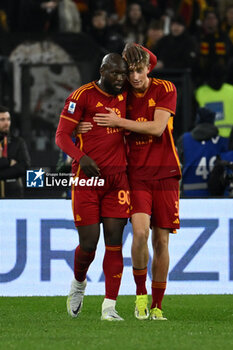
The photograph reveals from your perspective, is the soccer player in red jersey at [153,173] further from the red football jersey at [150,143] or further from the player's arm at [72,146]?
the player's arm at [72,146]

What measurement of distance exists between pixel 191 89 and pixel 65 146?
664cm

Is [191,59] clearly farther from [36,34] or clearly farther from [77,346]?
[77,346]

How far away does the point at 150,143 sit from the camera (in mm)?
8430

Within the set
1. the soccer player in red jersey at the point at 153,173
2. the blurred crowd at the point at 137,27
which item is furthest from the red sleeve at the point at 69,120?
the blurred crowd at the point at 137,27

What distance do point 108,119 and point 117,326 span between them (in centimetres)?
163

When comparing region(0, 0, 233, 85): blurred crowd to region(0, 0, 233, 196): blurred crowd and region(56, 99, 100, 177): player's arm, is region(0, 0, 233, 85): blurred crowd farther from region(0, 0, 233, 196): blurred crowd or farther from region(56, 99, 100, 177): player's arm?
region(56, 99, 100, 177): player's arm

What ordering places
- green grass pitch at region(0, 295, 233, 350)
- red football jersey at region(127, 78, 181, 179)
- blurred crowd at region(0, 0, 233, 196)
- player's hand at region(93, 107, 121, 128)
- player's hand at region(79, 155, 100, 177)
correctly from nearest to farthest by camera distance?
green grass pitch at region(0, 295, 233, 350) < player's hand at region(79, 155, 100, 177) < player's hand at region(93, 107, 121, 128) < red football jersey at region(127, 78, 181, 179) < blurred crowd at region(0, 0, 233, 196)

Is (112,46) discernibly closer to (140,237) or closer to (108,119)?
(108,119)

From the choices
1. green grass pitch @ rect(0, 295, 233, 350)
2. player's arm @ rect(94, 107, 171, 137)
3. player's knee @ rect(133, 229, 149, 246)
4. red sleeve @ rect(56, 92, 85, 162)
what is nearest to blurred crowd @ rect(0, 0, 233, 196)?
green grass pitch @ rect(0, 295, 233, 350)

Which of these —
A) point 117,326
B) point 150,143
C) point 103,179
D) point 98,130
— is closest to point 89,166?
point 103,179

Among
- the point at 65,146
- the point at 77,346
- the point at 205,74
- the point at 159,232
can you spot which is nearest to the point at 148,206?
the point at 159,232

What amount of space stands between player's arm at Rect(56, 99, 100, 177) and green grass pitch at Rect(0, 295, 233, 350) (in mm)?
1203

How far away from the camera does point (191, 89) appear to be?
1462 cm

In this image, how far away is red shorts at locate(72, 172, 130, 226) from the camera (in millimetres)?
8242
